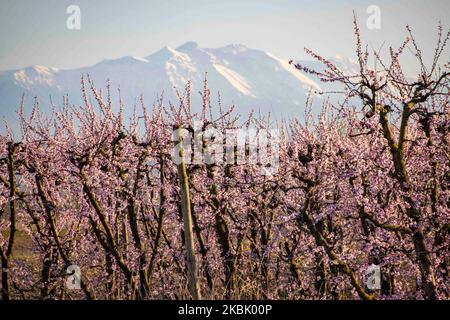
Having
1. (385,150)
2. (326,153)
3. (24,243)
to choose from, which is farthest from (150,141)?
(24,243)

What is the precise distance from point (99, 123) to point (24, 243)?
30.7 m

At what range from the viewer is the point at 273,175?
12477 mm

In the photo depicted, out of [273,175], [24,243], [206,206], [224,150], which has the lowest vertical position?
[24,243]

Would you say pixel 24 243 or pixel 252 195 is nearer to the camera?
pixel 252 195

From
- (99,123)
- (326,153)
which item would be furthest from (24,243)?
(326,153)

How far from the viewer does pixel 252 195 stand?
1173 cm

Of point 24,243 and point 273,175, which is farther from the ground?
point 273,175
